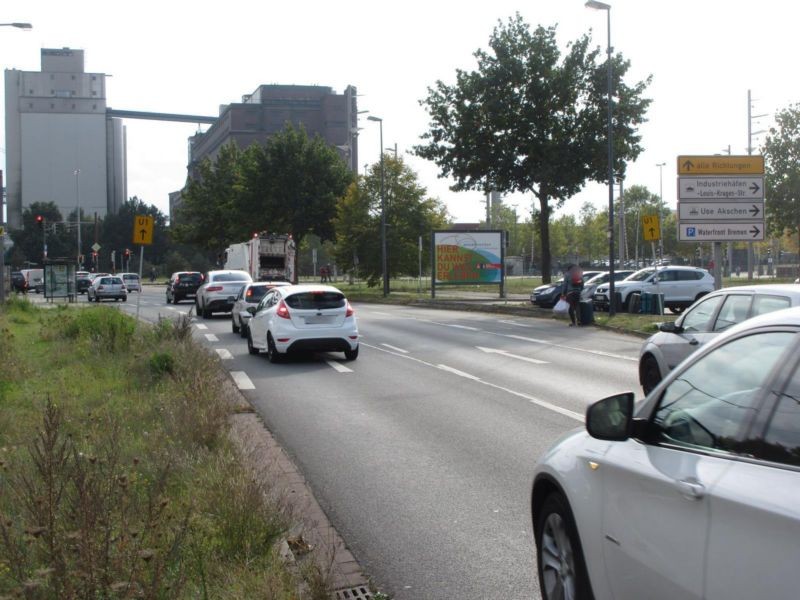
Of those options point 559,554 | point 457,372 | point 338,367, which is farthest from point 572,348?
point 559,554

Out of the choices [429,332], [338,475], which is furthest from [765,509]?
[429,332]

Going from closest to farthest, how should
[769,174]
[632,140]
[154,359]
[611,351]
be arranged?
1. [154,359]
2. [611,351]
3. [632,140]
4. [769,174]

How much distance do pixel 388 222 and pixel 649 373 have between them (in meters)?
42.1

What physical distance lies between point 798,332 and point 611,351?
16.8 metres

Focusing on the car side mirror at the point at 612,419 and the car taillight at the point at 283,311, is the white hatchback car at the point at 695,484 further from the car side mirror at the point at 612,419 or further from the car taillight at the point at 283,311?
the car taillight at the point at 283,311

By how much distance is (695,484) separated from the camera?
2.99 m

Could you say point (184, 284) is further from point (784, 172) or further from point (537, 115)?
point (784, 172)

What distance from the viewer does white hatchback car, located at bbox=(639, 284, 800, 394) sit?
9859 millimetres

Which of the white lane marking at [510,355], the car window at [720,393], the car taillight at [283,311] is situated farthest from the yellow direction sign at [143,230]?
the car window at [720,393]

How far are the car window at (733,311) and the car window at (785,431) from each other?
7824 mm

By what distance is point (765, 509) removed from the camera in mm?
2570

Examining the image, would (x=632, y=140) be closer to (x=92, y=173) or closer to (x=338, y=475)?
(x=338, y=475)

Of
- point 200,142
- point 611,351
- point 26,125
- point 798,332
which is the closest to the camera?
point 798,332

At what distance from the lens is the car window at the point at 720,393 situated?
2994mm
